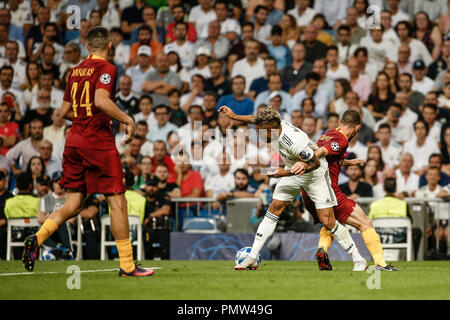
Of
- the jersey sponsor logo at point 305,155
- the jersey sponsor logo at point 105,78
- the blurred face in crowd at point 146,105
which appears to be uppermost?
the blurred face in crowd at point 146,105

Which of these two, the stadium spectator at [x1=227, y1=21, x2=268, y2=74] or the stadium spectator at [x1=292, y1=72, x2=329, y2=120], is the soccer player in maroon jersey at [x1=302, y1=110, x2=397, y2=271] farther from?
the stadium spectator at [x1=227, y1=21, x2=268, y2=74]

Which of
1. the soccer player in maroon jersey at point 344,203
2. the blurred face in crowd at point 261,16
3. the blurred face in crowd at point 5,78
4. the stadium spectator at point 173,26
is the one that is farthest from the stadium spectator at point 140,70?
the soccer player in maroon jersey at point 344,203

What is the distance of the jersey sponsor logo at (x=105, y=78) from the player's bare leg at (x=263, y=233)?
293 cm

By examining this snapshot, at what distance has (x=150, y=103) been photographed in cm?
1773

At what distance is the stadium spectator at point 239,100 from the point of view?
17.2 meters

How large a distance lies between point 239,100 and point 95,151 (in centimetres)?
942

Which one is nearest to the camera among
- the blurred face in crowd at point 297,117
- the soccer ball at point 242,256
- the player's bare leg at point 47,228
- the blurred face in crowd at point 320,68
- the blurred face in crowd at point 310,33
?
the player's bare leg at point 47,228

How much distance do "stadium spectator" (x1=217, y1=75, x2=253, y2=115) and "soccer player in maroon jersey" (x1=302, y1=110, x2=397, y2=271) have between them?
276 inches

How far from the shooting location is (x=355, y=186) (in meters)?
15.3

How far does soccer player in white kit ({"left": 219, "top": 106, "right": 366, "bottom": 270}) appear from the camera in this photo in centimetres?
941

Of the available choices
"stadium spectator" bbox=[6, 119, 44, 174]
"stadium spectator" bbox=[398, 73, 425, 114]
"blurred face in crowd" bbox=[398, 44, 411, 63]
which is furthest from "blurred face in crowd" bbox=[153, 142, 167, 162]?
"blurred face in crowd" bbox=[398, 44, 411, 63]

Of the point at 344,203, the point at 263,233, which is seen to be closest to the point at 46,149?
the point at 263,233

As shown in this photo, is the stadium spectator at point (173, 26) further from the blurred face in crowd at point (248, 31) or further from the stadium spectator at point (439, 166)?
the stadium spectator at point (439, 166)
